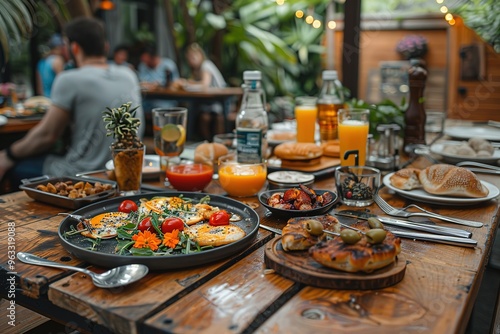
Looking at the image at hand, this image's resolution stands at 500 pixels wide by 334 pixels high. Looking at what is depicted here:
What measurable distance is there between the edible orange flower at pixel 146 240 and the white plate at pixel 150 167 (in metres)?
0.89

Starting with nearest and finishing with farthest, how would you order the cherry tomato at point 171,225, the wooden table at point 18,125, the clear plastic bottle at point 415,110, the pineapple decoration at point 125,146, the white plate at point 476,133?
the cherry tomato at point 171,225, the pineapple decoration at point 125,146, the clear plastic bottle at point 415,110, the white plate at point 476,133, the wooden table at point 18,125

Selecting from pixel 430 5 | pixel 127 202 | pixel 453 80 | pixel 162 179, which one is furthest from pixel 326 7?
pixel 127 202

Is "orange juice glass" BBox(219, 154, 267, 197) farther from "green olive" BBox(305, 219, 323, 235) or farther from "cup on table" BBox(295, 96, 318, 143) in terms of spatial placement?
"cup on table" BBox(295, 96, 318, 143)

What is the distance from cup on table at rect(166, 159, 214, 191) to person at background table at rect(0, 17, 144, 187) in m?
1.51

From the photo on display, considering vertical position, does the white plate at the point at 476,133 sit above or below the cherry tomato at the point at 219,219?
above

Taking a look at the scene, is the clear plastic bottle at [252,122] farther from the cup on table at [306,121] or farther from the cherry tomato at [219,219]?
the cherry tomato at [219,219]

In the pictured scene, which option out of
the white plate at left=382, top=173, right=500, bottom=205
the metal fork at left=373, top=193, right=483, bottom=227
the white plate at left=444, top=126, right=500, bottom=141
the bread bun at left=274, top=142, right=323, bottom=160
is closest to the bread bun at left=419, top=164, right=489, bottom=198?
the white plate at left=382, top=173, right=500, bottom=205

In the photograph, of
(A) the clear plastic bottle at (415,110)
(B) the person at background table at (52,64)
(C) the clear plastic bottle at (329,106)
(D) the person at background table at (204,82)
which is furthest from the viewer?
(D) the person at background table at (204,82)

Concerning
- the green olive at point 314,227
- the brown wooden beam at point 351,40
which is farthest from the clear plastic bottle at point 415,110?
the green olive at point 314,227

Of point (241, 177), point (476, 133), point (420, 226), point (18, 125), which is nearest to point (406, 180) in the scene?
point (420, 226)

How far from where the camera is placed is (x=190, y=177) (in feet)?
6.34

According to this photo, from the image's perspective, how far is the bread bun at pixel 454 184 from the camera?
1.76m

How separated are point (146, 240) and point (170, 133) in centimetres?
96

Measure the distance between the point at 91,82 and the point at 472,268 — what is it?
8.99 feet
